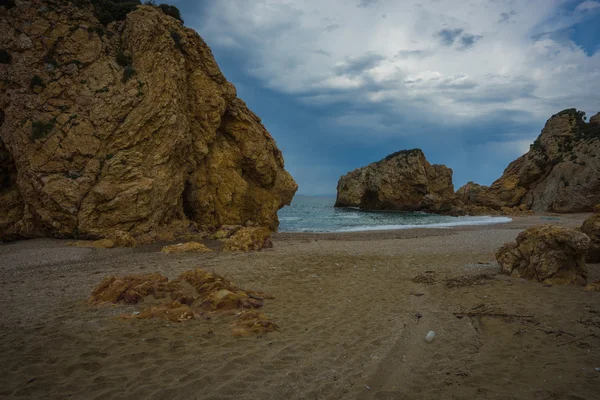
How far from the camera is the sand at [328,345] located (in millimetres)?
3697

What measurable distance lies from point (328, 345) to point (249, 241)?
33.2 feet

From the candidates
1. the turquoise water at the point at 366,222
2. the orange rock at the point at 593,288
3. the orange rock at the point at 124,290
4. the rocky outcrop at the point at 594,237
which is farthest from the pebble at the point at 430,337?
the turquoise water at the point at 366,222

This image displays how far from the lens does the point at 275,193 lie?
24719 millimetres

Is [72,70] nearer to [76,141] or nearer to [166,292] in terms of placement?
[76,141]

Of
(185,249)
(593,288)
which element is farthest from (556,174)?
(185,249)

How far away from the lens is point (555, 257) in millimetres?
7848

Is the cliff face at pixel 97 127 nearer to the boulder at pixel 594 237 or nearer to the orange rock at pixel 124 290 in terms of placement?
the orange rock at pixel 124 290

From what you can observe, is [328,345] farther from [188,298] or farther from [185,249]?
[185,249]

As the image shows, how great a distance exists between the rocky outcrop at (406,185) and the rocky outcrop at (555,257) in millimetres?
45245

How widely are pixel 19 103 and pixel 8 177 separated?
408cm

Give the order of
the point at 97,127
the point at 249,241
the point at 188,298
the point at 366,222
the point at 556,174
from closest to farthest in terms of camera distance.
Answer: the point at 188,298 < the point at 249,241 < the point at 97,127 < the point at 366,222 < the point at 556,174

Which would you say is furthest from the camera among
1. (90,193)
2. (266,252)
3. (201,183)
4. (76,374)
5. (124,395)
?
(201,183)

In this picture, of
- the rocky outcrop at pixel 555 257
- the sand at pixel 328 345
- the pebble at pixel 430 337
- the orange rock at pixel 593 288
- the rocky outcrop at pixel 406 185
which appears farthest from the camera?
the rocky outcrop at pixel 406 185

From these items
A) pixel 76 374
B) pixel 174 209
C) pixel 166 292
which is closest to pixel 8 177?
pixel 174 209
